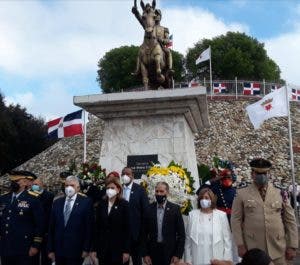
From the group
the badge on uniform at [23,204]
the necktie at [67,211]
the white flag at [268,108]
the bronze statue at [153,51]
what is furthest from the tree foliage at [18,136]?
the necktie at [67,211]

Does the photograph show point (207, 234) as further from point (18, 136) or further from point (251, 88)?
point (251, 88)

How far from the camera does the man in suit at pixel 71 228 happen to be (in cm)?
721

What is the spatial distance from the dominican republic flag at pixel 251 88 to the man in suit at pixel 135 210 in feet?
137

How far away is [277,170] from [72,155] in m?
16.3

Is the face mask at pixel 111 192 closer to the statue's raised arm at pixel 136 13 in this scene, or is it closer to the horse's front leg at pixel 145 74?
the horse's front leg at pixel 145 74

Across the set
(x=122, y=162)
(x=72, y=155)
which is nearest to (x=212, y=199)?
(x=122, y=162)

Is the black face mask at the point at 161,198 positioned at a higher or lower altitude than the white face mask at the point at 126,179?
lower

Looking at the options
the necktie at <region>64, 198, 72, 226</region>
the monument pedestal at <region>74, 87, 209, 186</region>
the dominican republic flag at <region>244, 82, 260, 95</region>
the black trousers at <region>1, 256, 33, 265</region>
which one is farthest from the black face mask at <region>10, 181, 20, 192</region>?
the dominican republic flag at <region>244, 82, 260, 95</region>

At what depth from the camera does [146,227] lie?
748 centimetres

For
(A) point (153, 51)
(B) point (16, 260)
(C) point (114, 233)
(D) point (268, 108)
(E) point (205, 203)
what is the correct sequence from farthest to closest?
(D) point (268, 108) → (A) point (153, 51) → (B) point (16, 260) → (C) point (114, 233) → (E) point (205, 203)

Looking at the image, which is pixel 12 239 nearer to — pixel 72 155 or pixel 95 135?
pixel 72 155

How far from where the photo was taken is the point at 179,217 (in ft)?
23.8

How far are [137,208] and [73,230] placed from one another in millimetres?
1201

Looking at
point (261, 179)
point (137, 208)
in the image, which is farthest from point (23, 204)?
point (261, 179)
